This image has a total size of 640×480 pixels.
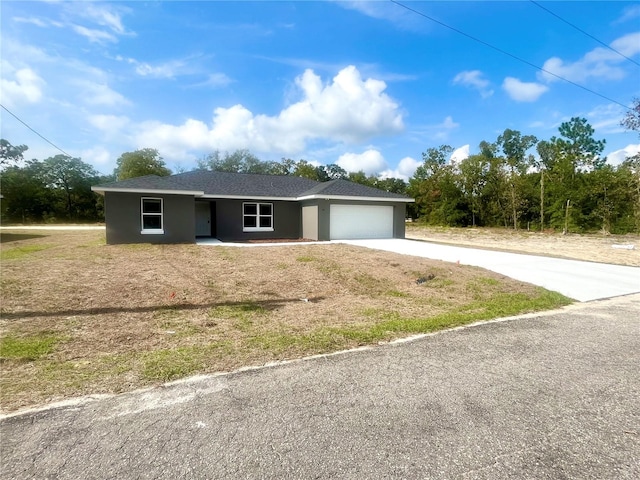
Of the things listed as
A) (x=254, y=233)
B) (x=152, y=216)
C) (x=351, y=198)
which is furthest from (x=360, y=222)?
(x=152, y=216)

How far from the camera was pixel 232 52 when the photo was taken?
35.8ft

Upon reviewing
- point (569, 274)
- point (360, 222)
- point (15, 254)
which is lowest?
point (569, 274)

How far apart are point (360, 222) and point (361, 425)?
1721cm

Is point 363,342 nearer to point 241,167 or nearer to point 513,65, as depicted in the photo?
point 513,65

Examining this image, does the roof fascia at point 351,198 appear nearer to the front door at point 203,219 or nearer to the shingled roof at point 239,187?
the shingled roof at point 239,187

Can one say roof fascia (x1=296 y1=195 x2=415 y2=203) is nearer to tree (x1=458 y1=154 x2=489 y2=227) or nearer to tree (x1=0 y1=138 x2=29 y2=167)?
tree (x1=458 y1=154 x2=489 y2=227)

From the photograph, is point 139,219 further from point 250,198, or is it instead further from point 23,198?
point 23,198

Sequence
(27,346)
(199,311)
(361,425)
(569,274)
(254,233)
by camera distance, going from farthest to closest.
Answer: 1. (254,233)
2. (569,274)
3. (199,311)
4. (27,346)
5. (361,425)

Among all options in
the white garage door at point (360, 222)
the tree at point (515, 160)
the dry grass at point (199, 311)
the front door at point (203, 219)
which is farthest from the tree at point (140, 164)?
the tree at point (515, 160)

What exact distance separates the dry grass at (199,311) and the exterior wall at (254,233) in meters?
7.28

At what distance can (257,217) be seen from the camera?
19141 millimetres

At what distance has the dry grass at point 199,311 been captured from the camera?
364 cm

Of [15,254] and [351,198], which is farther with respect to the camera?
[351,198]

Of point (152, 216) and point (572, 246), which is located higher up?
point (152, 216)
